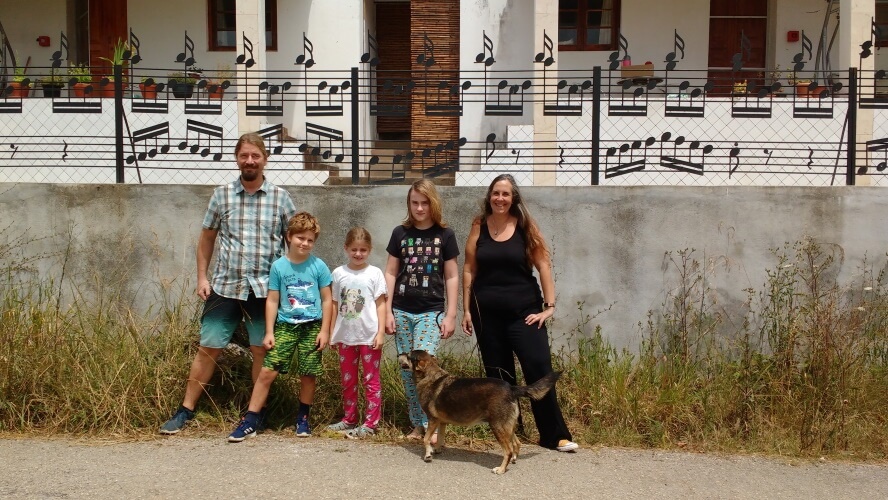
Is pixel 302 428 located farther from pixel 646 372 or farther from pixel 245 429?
pixel 646 372

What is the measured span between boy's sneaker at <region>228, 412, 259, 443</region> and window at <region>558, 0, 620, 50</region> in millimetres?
9328

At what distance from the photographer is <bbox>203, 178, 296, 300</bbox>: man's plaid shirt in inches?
209

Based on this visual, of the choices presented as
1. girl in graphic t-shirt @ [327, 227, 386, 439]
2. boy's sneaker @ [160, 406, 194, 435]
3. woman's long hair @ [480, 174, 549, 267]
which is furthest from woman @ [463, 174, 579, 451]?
boy's sneaker @ [160, 406, 194, 435]

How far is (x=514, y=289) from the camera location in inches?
203

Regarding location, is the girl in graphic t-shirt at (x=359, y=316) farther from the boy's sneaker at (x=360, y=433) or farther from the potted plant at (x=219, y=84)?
the potted plant at (x=219, y=84)

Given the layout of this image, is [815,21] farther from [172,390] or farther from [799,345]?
[172,390]

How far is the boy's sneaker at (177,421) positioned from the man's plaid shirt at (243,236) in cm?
84

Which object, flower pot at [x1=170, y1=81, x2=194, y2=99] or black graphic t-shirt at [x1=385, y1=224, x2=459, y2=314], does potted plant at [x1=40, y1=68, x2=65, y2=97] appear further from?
black graphic t-shirt at [x1=385, y1=224, x2=459, y2=314]

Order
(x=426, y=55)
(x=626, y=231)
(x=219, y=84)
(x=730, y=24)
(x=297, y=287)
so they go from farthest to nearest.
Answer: (x=730, y=24)
(x=426, y=55)
(x=219, y=84)
(x=626, y=231)
(x=297, y=287)

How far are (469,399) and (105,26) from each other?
35.3 feet

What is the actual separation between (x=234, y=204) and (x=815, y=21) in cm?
1105

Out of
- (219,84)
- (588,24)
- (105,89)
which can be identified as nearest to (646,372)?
(219,84)

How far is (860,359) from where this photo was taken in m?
5.91

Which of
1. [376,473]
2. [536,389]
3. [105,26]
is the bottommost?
[376,473]
